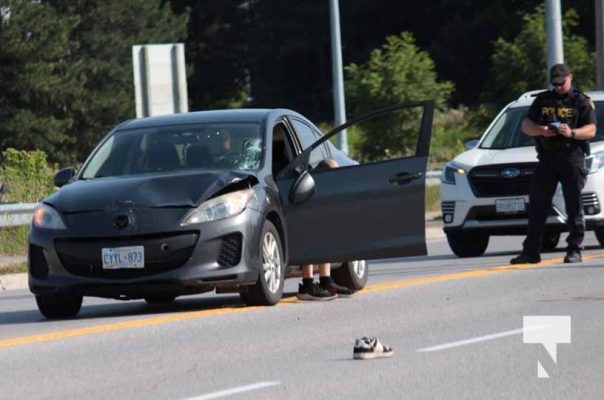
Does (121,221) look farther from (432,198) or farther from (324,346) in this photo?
(432,198)

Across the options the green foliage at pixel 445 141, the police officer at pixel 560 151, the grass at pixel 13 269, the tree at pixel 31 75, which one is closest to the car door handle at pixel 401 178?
the police officer at pixel 560 151

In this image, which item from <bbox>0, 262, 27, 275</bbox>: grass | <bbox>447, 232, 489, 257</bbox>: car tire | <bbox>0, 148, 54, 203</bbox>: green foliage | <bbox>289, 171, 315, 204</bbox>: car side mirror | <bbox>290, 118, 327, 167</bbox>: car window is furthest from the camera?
<bbox>0, 148, 54, 203</bbox>: green foliage

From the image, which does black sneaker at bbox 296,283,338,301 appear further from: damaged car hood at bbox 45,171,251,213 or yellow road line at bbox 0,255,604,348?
damaged car hood at bbox 45,171,251,213

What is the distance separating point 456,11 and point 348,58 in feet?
21.0

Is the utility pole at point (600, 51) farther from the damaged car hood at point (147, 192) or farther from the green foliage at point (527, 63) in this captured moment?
the damaged car hood at point (147, 192)

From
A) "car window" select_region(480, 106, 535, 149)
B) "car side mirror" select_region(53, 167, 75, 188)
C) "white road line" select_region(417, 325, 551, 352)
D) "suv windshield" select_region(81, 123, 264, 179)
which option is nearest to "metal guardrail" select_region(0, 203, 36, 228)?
"car window" select_region(480, 106, 535, 149)

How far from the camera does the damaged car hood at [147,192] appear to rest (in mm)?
13133

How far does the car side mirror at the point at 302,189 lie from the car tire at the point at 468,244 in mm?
6342

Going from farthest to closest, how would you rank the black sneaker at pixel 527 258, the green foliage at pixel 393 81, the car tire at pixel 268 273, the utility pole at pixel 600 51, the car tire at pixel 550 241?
the green foliage at pixel 393 81, the utility pole at pixel 600 51, the car tire at pixel 550 241, the black sneaker at pixel 527 258, the car tire at pixel 268 273

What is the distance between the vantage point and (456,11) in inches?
3561

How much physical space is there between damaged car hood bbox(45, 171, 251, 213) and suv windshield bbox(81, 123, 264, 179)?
44cm

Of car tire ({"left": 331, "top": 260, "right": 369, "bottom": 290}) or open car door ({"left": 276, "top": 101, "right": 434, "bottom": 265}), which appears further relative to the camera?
car tire ({"left": 331, "top": 260, "right": 369, "bottom": 290})

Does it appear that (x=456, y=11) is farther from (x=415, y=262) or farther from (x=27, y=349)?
(x=27, y=349)

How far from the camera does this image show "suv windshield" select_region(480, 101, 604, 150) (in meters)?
20.3
